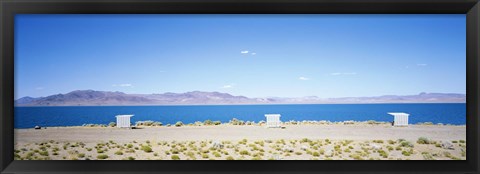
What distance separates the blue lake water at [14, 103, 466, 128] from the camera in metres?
5.16

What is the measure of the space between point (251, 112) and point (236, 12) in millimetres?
5501

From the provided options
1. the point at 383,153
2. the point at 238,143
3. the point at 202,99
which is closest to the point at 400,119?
the point at 383,153

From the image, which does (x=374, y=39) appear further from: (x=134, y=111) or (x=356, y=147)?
(x=134, y=111)

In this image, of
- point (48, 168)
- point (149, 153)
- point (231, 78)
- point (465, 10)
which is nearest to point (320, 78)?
point (231, 78)

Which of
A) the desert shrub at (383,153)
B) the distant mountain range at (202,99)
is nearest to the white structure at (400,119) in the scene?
the distant mountain range at (202,99)

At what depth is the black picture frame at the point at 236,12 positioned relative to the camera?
56.2 inches

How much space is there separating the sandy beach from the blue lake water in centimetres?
74

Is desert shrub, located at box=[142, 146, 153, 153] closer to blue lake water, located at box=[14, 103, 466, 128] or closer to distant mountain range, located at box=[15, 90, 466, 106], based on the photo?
blue lake water, located at box=[14, 103, 466, 128]

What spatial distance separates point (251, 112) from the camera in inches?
272

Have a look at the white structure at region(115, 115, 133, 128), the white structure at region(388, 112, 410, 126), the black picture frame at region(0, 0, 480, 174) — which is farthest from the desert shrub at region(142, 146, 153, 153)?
the white structure at region(388, 112, 410, 126)

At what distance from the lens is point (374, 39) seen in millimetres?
5793

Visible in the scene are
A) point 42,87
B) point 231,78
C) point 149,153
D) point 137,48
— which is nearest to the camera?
point 149,153

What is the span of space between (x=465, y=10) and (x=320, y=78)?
4878mm

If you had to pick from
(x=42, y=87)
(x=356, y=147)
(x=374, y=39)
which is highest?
(x=374, y=39)
